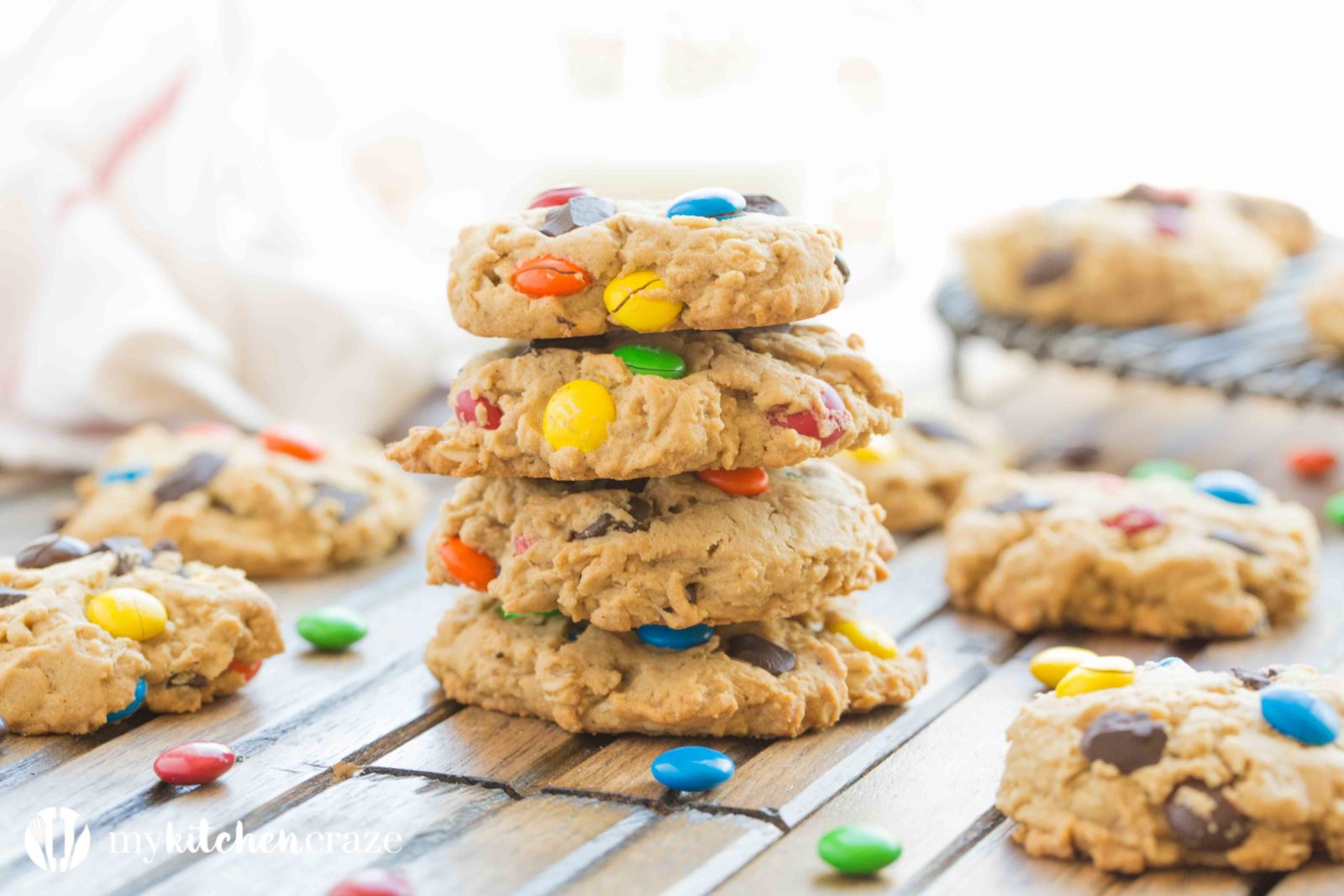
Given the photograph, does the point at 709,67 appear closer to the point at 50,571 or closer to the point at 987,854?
the point at 50,571

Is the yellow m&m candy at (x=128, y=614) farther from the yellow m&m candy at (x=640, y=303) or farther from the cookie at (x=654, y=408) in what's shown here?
the yellow m&m candy at (x=640, y=303)

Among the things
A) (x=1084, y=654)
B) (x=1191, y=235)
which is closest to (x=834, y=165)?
(x=1191, y=235)

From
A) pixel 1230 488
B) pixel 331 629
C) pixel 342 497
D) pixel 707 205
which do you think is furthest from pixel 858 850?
Answer: pixel 342 497

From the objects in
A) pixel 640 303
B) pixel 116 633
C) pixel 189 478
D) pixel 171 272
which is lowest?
Result: pixel 116 633

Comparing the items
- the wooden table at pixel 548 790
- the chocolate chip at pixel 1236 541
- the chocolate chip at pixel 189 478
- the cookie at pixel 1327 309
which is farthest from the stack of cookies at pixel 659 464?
the cookie at pixel 1327 309

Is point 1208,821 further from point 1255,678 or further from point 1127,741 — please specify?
point 1255,678

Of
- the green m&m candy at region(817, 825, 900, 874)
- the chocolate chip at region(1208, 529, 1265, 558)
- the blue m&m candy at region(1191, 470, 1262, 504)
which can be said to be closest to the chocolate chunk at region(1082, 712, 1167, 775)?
the green m&m candy at region(817, 825, 900, 874)
